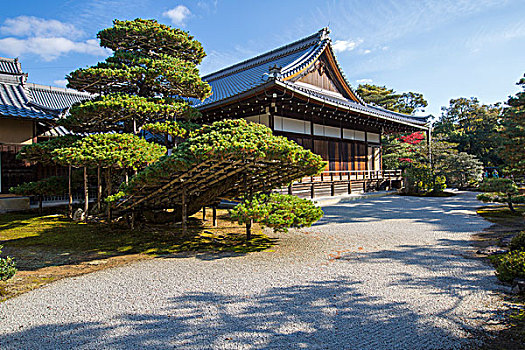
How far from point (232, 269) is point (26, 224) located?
6.91 meters

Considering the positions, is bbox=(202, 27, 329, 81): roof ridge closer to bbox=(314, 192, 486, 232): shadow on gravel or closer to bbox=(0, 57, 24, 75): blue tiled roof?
bbox=(314, 192, 486, 232): shadow on gravel

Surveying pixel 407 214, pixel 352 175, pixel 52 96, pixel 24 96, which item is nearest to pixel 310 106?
pixel 352 175

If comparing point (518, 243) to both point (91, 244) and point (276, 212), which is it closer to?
point (276, 212)

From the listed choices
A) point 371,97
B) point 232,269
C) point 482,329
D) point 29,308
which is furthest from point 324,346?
point 371,97

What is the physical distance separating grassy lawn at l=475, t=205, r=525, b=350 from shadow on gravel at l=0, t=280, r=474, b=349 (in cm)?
31

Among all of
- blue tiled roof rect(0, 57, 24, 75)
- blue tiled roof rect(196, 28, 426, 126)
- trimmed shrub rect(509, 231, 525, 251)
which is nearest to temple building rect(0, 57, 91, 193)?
blue tiled roof rect(0, 57, 24, 75)

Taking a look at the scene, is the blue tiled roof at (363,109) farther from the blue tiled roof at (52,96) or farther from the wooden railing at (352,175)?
the blue tiled roof at (52,96)

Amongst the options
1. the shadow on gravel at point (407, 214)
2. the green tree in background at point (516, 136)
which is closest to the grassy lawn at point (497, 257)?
the shadow on gravel at point (407, 214)

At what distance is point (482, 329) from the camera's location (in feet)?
8.93

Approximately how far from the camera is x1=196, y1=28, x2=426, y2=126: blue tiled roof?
11.7 m

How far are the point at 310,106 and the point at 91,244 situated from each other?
26.8 feet

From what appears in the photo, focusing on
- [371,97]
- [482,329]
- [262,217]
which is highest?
[371,97]

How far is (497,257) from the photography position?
15.6 feet

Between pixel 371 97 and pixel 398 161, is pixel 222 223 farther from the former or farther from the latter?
pixel 371 97
